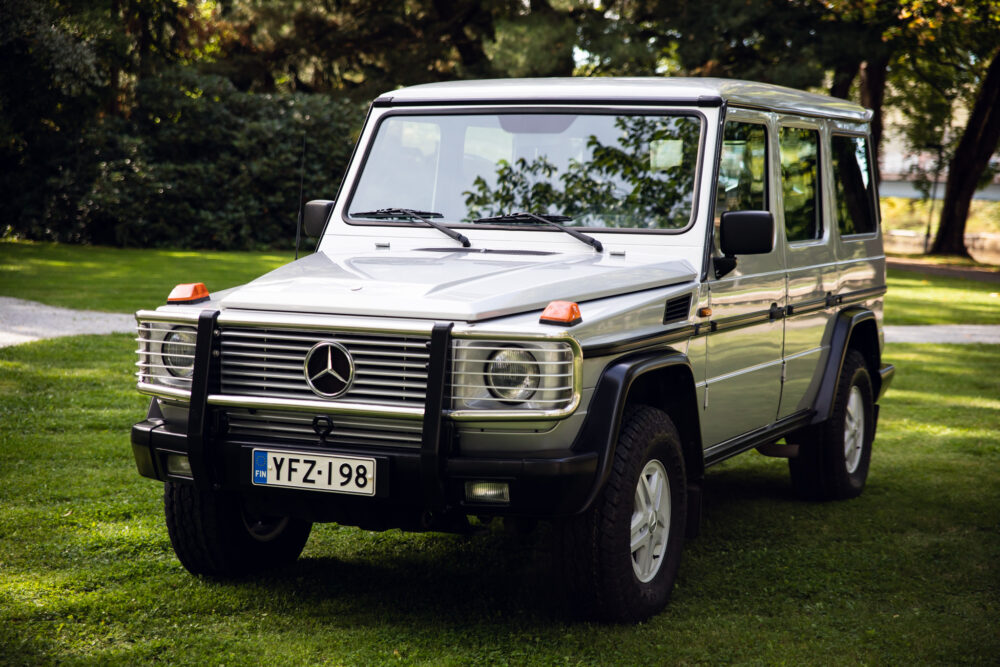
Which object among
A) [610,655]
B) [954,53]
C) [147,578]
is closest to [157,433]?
[147,578]

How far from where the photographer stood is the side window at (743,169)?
5.16 metres

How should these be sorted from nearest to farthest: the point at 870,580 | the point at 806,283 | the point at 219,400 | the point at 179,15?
1. the point at 219,400
2. the point at 870,580
3. the point at 806,283
4. the point at 179,15

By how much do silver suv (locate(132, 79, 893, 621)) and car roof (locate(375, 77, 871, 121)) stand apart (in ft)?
0.05

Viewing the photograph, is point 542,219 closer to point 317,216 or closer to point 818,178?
point 317,216

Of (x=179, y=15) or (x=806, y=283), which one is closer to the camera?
(x=806, y=283)

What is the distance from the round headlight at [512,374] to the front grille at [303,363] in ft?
0.76

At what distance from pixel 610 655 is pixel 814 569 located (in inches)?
61.7

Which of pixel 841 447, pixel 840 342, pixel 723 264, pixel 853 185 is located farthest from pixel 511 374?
pixel 853 185

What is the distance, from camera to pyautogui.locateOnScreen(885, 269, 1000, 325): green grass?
17188mm

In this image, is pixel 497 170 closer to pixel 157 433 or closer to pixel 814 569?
pixel 157 433

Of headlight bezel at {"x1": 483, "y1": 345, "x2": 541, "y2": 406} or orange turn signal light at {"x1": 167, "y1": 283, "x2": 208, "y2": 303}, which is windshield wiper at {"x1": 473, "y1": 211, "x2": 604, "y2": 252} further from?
orange turn signal light at {"x1": 167, "y1": 283, "x2": 208, "y2": 303}

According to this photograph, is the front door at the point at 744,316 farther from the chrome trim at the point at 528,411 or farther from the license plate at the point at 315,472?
the license plate at the point at 315,472

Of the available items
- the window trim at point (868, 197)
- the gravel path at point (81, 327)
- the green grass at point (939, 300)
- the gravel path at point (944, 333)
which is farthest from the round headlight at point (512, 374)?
the green grass at point (939, 300)

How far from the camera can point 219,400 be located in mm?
4113
